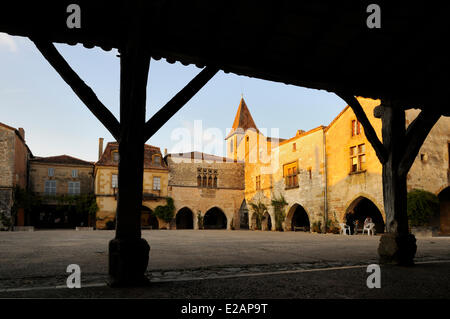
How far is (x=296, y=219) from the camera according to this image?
78.0 ft

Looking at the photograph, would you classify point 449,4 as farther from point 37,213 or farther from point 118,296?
point 37,213

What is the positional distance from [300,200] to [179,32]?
17942 mm

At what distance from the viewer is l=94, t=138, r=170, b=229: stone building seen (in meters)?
25.9

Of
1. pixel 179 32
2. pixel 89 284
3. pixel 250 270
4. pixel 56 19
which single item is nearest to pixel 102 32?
pixel 56 19

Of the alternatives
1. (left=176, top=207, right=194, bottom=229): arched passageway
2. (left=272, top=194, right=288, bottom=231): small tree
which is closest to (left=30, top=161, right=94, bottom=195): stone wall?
(left=176, top=207, right=194, bottom=229): arched passageway

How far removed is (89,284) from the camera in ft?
10.7

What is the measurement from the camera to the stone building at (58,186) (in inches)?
1115

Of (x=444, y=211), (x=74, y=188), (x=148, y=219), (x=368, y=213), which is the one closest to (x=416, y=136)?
(x=444, y=211)

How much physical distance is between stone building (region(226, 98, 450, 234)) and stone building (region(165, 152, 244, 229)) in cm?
340

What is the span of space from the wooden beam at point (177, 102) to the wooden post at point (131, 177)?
9cm

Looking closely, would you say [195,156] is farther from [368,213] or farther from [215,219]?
[368,213]

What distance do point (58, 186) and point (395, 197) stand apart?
97.6 feet

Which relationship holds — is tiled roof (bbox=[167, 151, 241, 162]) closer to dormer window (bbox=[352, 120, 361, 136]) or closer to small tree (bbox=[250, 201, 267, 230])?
small tree (bbox=[250, 201, 267, 230])
